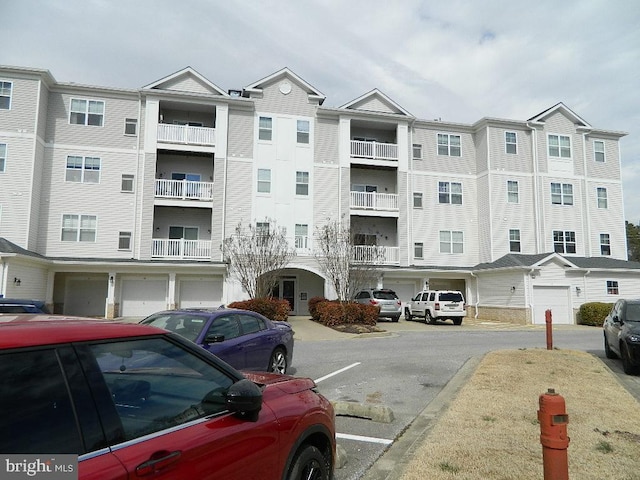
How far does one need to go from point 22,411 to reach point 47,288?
27585 millimetres

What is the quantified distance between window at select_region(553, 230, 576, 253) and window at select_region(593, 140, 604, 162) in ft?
20.9

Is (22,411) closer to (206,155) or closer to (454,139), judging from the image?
(206,155)

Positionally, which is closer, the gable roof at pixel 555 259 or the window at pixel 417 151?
the gable roof at pixel 555 259

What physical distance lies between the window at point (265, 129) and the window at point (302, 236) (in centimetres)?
582

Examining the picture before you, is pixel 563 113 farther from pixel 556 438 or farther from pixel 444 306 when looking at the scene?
pixel 556 438

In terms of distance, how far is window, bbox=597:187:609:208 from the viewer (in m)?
33.0

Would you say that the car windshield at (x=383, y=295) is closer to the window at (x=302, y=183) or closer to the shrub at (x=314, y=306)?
the shrub at (x=314, y=306)

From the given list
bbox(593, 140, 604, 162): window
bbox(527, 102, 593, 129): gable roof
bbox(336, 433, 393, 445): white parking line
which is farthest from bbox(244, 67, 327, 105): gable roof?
bbox(336, 433, 393, 445): white parking line

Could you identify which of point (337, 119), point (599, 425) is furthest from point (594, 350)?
point (337, 119)

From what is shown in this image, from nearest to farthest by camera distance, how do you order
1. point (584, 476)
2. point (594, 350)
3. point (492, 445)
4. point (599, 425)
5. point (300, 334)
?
point (584, 476) < point (492, 445) < point (599, 425) < point (594, 350) < point (300, 334)

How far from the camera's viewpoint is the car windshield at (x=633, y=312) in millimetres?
11252

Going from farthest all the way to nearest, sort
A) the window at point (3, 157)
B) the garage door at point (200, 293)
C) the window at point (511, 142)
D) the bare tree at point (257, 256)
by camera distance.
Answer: the window at point (511, 142) → the garage door at point (200, 293) → the window at point (3, 157) → the bare tree at point (257, 256)

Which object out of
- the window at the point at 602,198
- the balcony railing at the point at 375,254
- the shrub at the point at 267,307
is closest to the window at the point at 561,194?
the window at the point at 602,198

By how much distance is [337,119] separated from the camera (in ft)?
99.1
